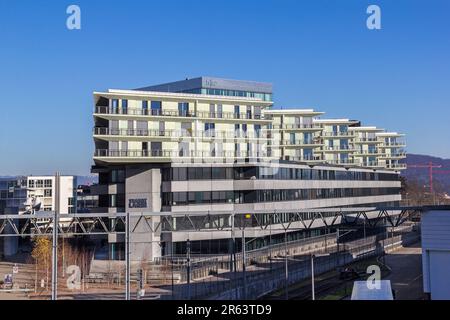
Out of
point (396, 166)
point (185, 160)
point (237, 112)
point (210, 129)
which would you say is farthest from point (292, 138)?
point (396, 166)

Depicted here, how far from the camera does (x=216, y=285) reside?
1959cm

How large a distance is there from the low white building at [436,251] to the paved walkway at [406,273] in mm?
1851

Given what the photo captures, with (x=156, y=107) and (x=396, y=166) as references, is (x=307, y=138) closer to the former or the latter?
(x=156, y=107)

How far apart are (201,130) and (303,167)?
33.7 feet

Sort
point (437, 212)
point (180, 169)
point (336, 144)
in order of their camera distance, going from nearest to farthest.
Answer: point (437, 212), point (180, 169), point (336, 144)

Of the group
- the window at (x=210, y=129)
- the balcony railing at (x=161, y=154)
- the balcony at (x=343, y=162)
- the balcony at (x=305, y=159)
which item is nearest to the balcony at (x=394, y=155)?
the balcony at (x=343, y=162)

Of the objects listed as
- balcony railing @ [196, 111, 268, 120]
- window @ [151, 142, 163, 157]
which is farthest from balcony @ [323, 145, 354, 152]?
window @ [151, 142, 163, 157]

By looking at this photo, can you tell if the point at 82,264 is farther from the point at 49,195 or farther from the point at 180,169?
the point at 49,195

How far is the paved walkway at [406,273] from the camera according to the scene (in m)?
19.4

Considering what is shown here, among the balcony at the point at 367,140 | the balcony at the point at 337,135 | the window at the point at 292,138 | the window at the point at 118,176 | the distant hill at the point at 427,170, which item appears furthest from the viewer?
the distant hill at the point at 427,170

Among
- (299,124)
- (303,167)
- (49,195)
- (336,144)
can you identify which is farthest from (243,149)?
(49,195)

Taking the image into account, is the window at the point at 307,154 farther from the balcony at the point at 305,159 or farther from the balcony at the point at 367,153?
the balcony at the point at 367,153

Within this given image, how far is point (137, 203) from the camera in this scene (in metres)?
27.2

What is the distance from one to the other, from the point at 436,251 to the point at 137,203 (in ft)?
53.8
